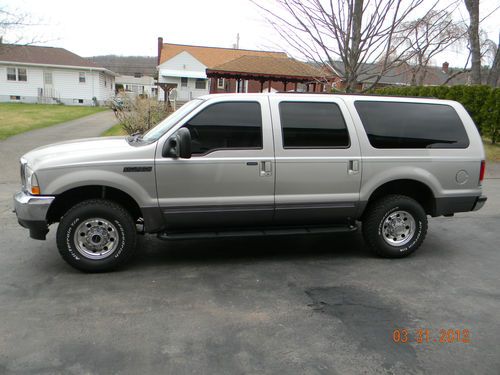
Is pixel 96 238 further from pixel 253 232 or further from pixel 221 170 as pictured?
pixel 253 232

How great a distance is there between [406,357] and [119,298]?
2.53m

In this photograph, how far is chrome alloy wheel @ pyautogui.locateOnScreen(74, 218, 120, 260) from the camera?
4570mm

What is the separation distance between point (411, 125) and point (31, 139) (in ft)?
46.1

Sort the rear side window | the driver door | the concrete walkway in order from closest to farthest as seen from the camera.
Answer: the driver door < the rear side window < the concrete walkway

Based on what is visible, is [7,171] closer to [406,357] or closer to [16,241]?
[16,241]

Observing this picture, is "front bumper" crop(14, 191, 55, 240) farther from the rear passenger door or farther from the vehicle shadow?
the rear passenger door

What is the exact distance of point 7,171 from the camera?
10469 millimetres

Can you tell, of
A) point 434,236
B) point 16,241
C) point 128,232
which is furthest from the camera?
point 434,236

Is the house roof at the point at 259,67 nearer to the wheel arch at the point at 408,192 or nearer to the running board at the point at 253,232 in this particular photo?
the wheel arch at the point at 408,192

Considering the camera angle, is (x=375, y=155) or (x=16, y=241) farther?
(x=16, y=241)

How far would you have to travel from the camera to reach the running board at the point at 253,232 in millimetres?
4730

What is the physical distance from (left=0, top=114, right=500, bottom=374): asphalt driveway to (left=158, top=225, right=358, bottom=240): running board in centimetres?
37

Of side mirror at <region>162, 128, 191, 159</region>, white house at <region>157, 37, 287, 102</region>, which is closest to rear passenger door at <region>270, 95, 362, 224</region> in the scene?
side mirror at <region>162, 128, 191, 159</region>

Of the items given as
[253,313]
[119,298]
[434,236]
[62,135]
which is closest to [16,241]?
[119,298]
